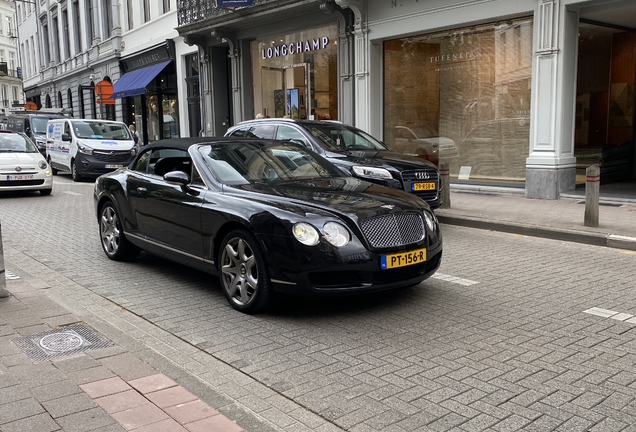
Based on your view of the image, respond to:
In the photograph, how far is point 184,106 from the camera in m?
25.1

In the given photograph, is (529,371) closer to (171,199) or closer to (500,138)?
(171,199)

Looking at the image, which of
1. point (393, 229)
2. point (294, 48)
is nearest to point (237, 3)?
point (294, 48)

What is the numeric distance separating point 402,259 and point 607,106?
12023 millimetres

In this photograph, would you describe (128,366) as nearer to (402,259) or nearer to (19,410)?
(19,410)

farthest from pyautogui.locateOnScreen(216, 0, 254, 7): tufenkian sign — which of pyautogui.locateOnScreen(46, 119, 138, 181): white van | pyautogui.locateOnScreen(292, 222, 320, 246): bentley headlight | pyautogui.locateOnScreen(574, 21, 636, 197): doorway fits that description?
pyautogui.locateOnScreen(292, 222, 320, 246): bentley headlight

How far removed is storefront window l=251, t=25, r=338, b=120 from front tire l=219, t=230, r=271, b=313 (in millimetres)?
13022

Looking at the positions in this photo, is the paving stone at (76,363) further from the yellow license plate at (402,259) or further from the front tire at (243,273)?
the yellow license plate at (402,259)

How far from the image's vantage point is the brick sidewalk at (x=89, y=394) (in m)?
3.14

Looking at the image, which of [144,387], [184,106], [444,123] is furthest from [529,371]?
[184,106]

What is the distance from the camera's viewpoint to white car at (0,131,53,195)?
13.9 metres

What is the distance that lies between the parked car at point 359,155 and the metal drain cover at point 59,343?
5.47 m

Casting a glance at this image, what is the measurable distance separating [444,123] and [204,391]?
1292cm

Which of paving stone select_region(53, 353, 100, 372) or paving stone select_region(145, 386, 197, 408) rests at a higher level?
paving stone select_region(53, 353, 100, 372)

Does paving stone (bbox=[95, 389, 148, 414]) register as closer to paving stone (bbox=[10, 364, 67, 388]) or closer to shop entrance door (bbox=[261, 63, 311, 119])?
paving stone (bbox=[10, 364, 67, 388])
